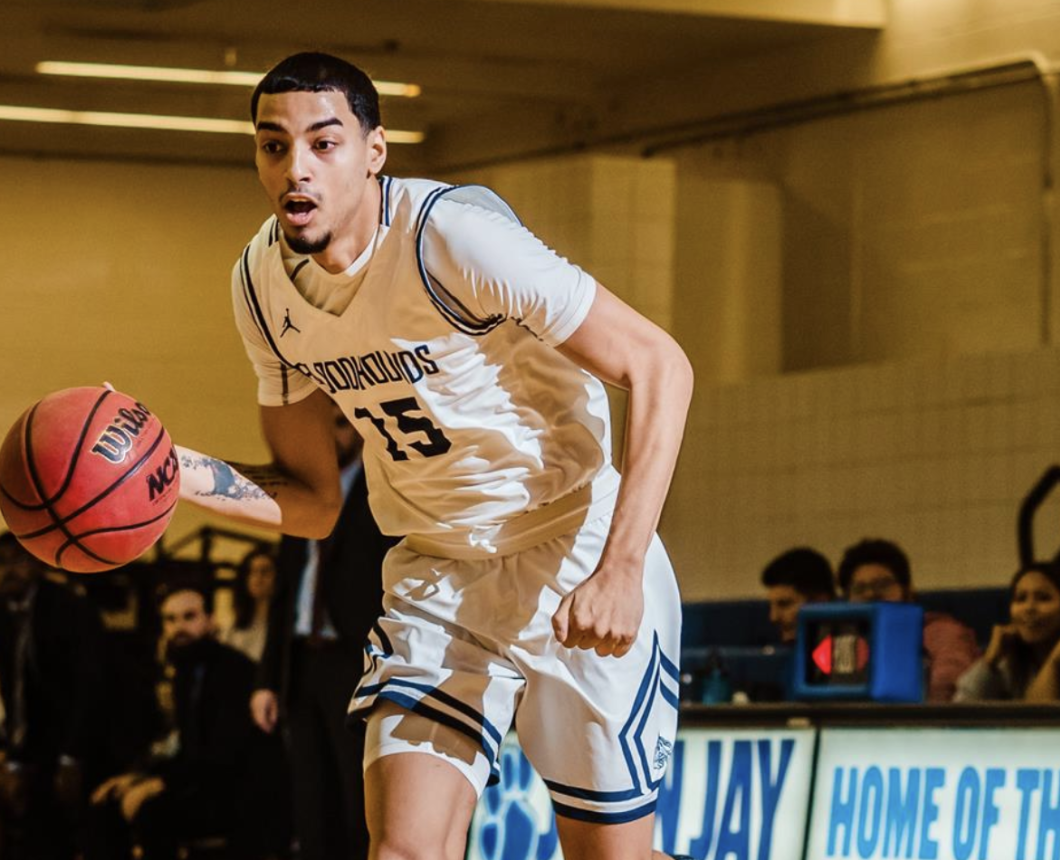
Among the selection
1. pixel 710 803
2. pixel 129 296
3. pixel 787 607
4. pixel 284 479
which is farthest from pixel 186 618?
pixel 129 296

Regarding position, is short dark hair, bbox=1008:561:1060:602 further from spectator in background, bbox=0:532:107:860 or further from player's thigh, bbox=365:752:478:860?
spectator in background, bbox=0:532:107:860

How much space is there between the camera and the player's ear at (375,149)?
3.73 meters

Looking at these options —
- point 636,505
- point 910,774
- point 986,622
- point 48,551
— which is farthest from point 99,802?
point 636,505

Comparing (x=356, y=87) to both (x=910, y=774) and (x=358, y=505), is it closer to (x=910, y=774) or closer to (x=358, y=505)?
(x=910, y=774)

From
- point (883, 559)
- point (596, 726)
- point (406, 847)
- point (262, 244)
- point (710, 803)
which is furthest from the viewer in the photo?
point (883, 559)

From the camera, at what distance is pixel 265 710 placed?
7.29m

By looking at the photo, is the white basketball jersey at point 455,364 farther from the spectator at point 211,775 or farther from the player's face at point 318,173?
the spectator at point 211,775

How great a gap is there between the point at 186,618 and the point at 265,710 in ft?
5.86

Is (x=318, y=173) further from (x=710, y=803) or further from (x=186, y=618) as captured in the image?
(x=186, y=618)

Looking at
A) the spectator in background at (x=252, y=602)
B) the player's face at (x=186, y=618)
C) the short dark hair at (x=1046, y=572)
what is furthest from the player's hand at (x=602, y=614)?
the spectator in background at (x=252, y=602)

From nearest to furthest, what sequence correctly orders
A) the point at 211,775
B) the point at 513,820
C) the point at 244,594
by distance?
the point at 513,820 < the point at 211,775 < the point at 244,594

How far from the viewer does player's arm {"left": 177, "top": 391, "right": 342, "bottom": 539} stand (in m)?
3.94

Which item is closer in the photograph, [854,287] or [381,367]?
[381,367]

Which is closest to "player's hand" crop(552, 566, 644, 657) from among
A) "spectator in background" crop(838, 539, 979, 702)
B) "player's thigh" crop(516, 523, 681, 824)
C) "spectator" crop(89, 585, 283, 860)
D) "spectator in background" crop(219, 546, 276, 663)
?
"player's thigh" crop(516, 523, 681, 824)
